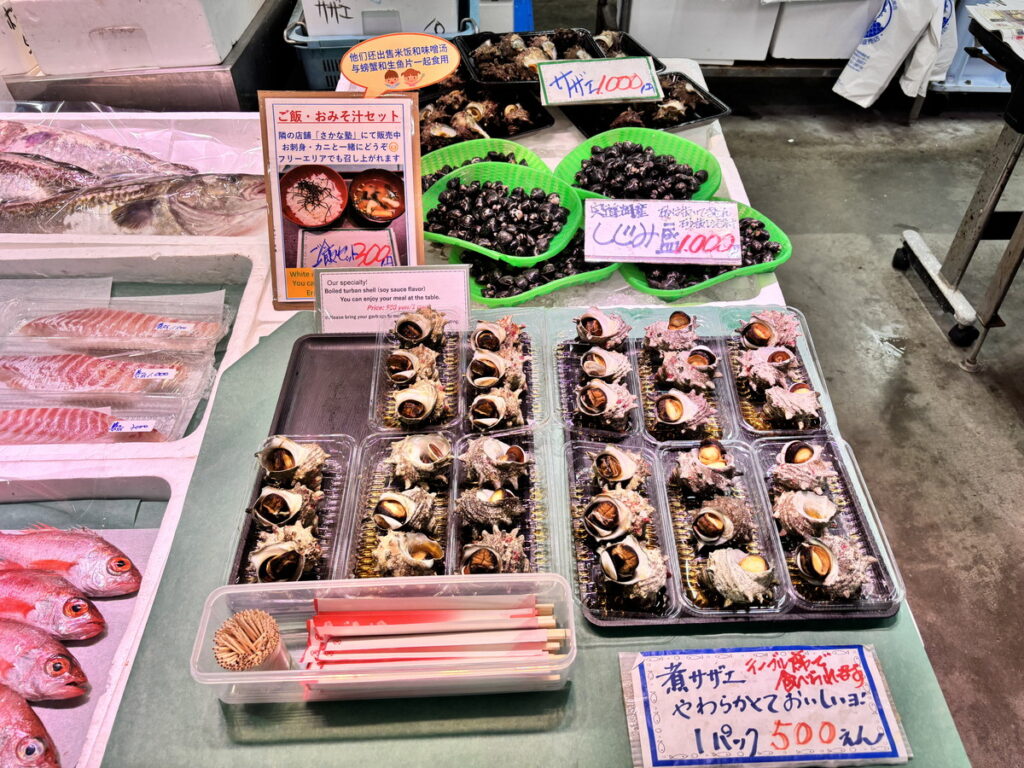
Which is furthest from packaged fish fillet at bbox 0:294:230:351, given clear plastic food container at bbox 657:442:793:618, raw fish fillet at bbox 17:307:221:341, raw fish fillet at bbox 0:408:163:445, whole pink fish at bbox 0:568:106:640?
clear plastic food container at bbox 657:442:793:618

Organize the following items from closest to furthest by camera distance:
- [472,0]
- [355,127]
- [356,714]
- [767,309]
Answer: [356,714]
[355,127]
[767,309]
[472,0]

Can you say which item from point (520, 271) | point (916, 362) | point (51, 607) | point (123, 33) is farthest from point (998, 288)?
point (123, 33)

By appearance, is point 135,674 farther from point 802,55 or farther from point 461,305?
point 802,55

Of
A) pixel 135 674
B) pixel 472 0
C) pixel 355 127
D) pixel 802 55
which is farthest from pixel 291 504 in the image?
pixel 802 55

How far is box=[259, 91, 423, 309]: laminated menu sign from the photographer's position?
2039 millimetres

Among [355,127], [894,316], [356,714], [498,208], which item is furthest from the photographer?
[894,316]

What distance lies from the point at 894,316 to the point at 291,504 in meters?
3.80

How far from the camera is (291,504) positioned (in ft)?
5.39

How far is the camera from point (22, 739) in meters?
1.42

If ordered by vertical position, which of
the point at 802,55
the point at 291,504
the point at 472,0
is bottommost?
the point at 802,55

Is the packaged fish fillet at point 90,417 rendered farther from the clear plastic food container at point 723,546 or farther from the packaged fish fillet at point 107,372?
the clear plastic food container at point 723,546

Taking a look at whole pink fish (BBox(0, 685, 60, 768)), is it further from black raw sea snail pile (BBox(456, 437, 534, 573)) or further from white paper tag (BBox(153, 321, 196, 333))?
white paper tag (BBox(153, 321, 196, 333))

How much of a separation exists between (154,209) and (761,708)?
251 cm

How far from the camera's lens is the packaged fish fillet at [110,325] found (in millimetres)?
2307
